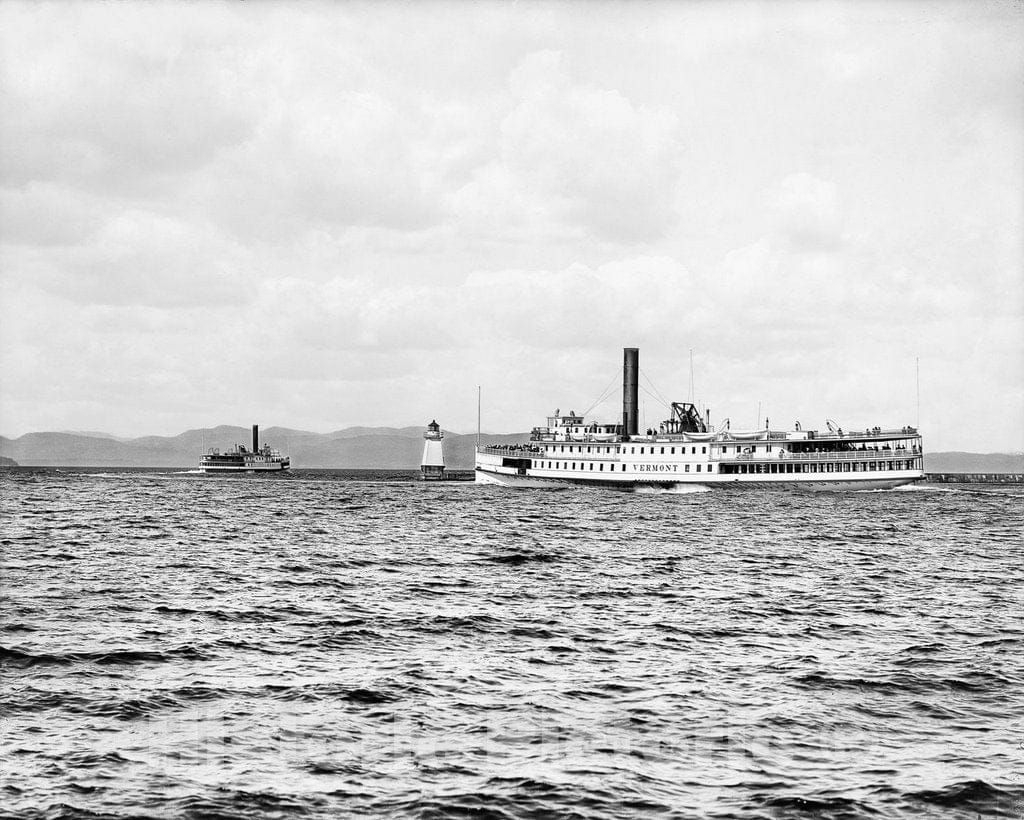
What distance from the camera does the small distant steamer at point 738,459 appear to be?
342ft

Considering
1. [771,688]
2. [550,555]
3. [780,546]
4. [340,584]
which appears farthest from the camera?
[780,546]

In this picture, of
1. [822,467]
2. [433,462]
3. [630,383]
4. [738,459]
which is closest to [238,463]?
[433,462]

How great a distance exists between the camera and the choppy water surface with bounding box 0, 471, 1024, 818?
1252cm

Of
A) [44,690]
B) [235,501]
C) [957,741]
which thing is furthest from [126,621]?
[235,501]

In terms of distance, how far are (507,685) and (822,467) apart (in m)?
91.8

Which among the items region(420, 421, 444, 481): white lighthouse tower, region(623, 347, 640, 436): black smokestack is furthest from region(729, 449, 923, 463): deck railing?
region(420, 421, 444, 481): white lighthouse tower

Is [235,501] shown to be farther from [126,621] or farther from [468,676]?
[468,676]

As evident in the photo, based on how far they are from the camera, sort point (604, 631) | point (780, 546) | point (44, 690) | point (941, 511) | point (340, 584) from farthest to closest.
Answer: point (941, 511)
point (780, 546)
point (340, 584)
point (604, 631)
point (44, 690)

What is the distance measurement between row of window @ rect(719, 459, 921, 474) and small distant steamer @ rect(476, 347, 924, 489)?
0.11 m

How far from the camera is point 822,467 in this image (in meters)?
104

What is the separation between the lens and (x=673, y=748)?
14398 mm

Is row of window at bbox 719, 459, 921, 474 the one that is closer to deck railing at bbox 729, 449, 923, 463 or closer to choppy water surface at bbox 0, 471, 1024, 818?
deck railing at bbox 729, 449, 923, 463

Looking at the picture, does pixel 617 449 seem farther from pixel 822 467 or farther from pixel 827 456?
pixel 827 456

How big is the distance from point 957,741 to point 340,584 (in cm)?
1985
